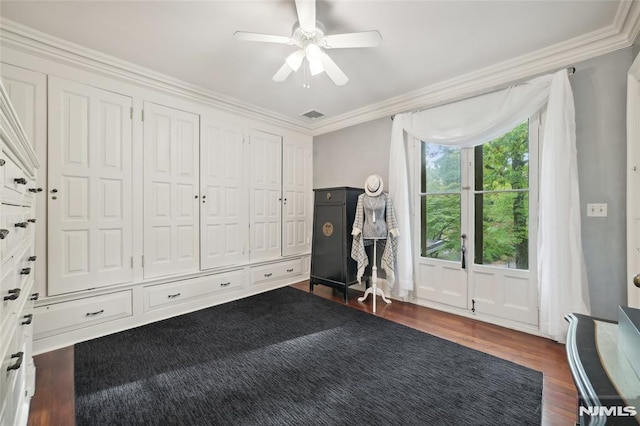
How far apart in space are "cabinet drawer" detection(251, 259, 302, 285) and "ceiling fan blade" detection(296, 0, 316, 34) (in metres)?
2.83

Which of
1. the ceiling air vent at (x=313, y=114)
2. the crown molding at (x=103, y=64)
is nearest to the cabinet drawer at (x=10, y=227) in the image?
the crown molding at (x=103, y=64)

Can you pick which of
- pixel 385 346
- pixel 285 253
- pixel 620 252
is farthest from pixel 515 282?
pixel 285 253

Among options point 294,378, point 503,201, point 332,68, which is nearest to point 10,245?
point 294,378

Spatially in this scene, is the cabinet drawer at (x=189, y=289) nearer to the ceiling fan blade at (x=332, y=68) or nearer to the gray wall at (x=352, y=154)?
the gray wall at (x=352, y=154)

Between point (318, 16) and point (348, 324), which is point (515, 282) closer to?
point (348, 324)

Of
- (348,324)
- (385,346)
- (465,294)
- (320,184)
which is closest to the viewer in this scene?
(385,346)

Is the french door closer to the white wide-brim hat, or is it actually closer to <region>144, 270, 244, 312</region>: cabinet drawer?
the white wide-brim hat

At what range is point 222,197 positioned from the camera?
3.33 meters

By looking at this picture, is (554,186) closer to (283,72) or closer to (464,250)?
(464,250)

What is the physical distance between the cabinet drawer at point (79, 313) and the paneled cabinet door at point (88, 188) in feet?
0.43

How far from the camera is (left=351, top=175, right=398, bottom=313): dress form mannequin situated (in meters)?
3.15

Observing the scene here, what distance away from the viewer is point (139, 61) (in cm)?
248

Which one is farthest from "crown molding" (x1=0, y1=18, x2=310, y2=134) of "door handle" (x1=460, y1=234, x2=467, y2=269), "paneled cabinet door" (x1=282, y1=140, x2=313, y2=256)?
"door handle" (x1=460, y1=234, x2=467, y2=269)

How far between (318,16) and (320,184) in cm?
264
